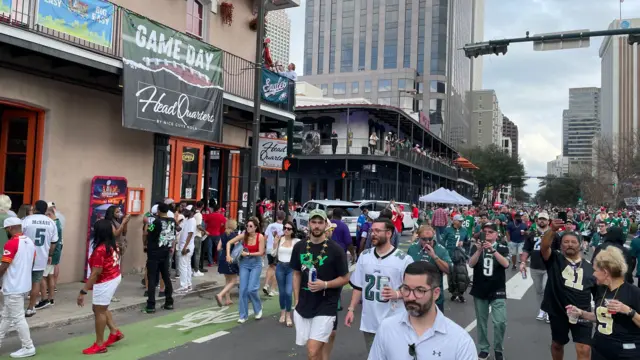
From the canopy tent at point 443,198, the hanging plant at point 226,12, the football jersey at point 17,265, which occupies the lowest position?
the football jersey at point 17,265

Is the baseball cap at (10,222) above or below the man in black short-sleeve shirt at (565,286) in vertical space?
above

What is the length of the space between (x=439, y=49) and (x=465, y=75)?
23.7 metres

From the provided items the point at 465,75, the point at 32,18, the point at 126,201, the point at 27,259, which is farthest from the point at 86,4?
the point at 465,75

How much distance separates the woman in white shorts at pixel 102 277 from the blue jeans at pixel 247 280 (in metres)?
2.16

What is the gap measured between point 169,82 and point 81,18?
7.81 feet

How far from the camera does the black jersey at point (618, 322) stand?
3.94 meters

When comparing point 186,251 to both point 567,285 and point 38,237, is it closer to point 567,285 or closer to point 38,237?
point 38,237

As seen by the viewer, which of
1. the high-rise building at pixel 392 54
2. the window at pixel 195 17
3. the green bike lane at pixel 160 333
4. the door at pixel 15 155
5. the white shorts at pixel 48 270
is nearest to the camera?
the green bike lane at pixel 160 333

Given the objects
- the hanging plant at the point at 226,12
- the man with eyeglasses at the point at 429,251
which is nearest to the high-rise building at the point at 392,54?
the hanging plant at the point at 226,12

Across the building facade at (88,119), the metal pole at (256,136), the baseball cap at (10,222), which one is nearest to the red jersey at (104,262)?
the baseball cap at (10,222)

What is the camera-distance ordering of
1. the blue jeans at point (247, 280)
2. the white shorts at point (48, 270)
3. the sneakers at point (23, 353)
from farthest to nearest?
the white shorts at point (48, 270), the blue jeans at point (247, 280), the sneakers at point (23, 353)

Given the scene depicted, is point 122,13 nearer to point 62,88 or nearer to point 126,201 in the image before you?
point 62,88

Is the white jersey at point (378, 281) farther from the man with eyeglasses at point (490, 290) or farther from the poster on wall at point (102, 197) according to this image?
the poster on wall at point (102, 197)

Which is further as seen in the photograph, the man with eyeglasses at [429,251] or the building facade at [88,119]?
the building facade at [88,119]
